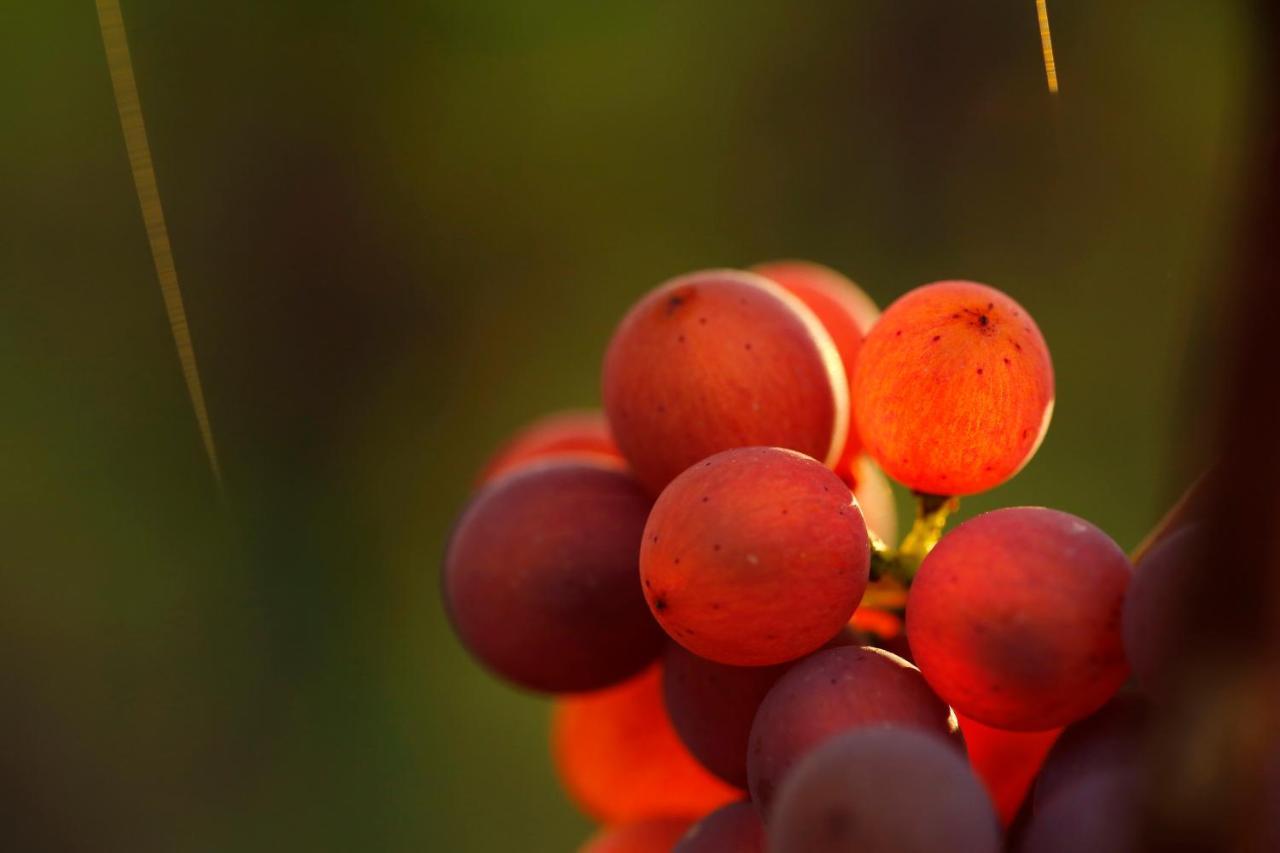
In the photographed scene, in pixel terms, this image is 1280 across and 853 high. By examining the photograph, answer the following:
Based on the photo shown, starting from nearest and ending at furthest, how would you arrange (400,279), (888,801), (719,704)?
1. (888,801)
2. (719,704)
3. (400,279)

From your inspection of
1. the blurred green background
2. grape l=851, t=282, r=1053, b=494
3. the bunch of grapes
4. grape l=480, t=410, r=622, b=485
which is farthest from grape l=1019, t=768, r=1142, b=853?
the blurred green background

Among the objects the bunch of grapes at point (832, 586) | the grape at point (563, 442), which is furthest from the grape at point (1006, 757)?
the grape at point (563, 442)

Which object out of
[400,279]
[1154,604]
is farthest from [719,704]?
[400,279]

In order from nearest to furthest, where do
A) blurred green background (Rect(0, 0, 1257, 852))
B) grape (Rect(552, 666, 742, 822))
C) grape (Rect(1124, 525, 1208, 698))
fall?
grape (Rect(1124, 525, 1208, 698)) → grape (Rect(552, 666, 742, 822)) → blurred green background (Rect(0, 0, 1257, 852))

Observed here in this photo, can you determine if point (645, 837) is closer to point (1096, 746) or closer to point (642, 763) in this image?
point (642, 763)

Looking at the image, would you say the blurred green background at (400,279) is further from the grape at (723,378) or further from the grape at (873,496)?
the grape at (723,378)

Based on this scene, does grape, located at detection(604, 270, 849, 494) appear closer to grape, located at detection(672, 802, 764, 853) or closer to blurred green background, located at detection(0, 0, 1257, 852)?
grape, located at detection(672, 802, 764, 853)
